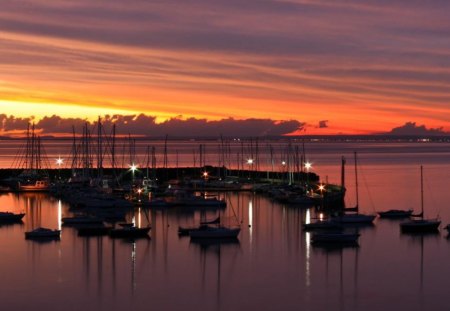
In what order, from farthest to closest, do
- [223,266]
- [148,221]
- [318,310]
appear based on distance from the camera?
[148,221]
[223,266]
[318,310]

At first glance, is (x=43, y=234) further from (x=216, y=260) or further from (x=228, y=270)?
(x=228, y=270)

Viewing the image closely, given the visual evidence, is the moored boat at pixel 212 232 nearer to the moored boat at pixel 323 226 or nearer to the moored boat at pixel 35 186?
the moored boat at pixel 323 226

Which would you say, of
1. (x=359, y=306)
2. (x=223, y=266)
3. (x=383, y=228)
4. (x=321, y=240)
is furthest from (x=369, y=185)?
(x=359, y=306)

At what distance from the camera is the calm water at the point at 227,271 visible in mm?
21016

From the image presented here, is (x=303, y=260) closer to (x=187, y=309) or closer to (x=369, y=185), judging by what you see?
(x=187, y=309)

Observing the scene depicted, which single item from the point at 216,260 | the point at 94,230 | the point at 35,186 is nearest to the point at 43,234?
the point at 94,230

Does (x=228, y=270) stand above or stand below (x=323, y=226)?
below

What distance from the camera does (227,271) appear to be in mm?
24844

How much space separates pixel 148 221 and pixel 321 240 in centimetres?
937

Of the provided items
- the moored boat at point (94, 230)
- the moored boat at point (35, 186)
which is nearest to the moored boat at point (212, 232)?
the moored boat at point (94, 230)

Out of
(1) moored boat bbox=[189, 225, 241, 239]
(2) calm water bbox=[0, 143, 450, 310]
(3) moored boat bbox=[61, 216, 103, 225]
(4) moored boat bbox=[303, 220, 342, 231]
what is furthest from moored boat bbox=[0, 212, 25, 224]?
(4) moored boat bbox=[303, 220, 342, 231]

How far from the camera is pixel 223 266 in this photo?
83.8ft

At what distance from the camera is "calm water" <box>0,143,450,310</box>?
21.0m

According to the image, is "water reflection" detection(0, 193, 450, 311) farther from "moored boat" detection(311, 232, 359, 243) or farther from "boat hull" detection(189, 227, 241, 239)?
"moored boat" detection(311, 232, 359, 243)
